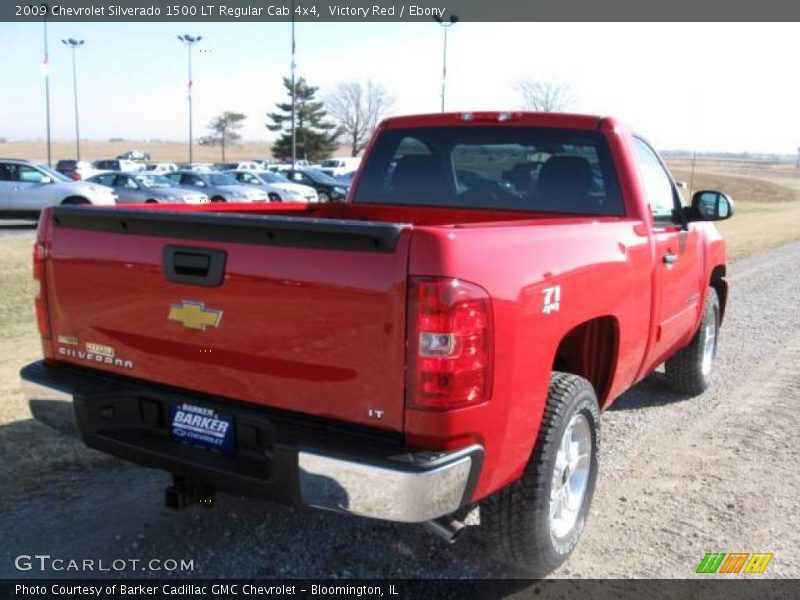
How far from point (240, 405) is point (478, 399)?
90cm

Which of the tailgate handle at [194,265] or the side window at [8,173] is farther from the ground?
the tailgate handle at [194,265]

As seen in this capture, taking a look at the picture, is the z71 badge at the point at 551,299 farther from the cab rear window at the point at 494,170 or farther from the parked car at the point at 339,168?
the parked car at the point at 339,168

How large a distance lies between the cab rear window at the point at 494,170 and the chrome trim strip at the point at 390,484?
206cm

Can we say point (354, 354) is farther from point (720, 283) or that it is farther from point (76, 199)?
point (76, 199)

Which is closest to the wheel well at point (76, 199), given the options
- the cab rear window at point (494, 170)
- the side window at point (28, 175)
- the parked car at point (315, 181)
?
the side window at point (28, 175)

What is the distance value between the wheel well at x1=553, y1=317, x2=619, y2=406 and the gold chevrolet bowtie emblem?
1613 millimetres

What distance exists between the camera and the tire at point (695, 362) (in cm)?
→ 561

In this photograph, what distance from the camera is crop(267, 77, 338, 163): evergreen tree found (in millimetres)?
79125

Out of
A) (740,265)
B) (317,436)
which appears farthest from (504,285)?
(740,265)

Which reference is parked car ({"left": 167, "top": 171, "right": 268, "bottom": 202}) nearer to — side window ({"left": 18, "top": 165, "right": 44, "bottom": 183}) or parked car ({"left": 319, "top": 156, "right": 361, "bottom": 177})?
side window ({"left": 18, "top": 165, "right": 44, "bottom": 183})

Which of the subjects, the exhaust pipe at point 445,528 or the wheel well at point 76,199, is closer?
the exhaust pipe at point 445,528

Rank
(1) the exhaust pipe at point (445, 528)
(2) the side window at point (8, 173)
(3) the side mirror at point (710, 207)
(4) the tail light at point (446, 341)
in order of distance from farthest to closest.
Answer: (2) the side window at point (8, 173) → (3) the side mirror at point (710, 207) → (1) the exhaust pipe at point (445, 528) → (4) the tail light at point (446, 341)

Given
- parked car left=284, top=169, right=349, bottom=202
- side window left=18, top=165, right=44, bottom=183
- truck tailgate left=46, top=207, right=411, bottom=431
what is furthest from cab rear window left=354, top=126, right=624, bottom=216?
parked car left=284, top=169, right=349, bottom=202

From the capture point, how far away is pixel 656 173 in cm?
470
